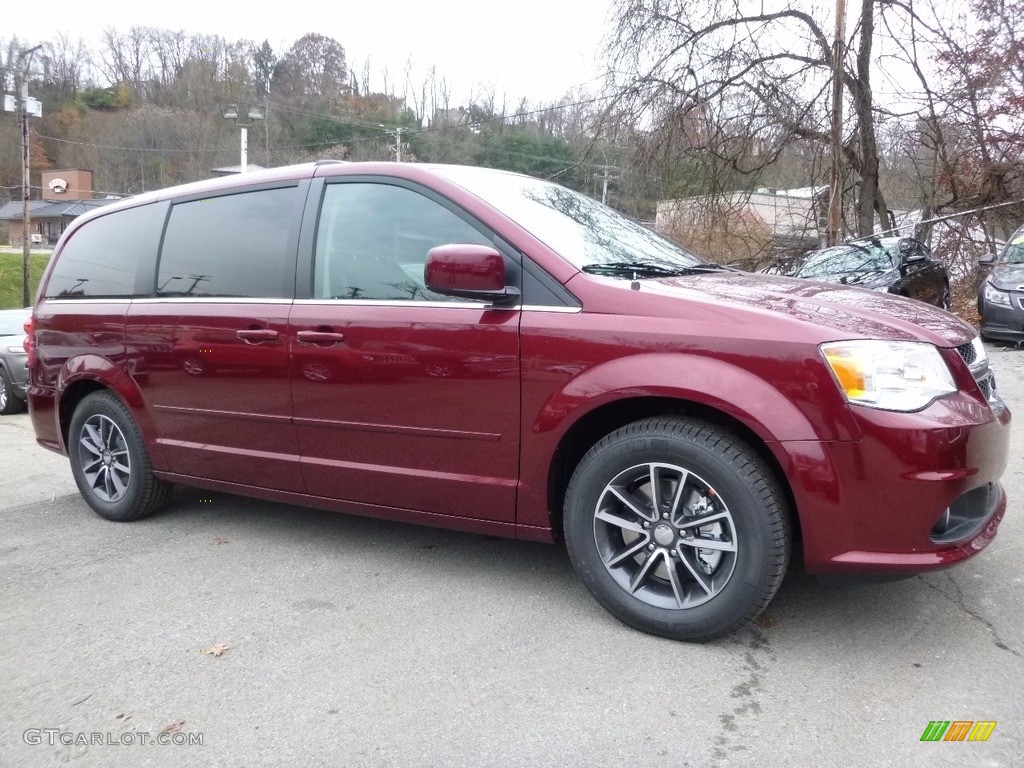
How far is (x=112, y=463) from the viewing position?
15.1ft

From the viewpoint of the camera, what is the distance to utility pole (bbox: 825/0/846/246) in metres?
15.3

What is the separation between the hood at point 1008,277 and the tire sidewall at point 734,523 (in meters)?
9.84

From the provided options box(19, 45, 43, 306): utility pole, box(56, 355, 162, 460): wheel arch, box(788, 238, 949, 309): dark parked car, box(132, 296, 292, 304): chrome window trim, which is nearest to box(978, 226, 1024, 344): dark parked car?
box(788, 238, 949, 309): dark parked car

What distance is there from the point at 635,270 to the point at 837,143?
582 inches

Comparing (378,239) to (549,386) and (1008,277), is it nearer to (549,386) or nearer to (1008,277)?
(549,386)

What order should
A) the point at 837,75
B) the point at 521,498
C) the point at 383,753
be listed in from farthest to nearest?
1. the point at 837,75
2. the point at 521,498
3. the point at 383,753

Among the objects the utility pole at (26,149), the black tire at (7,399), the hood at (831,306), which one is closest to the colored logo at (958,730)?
the hood at (831,306)

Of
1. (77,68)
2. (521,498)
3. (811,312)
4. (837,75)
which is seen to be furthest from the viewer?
(77,68)

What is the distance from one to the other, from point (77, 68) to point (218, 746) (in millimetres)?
67312

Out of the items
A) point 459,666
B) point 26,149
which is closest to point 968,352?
point 459,666

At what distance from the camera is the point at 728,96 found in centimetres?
1644

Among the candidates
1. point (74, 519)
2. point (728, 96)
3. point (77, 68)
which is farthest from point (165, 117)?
point (74, 519)

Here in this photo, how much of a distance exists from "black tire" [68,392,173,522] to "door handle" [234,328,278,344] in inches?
43.2

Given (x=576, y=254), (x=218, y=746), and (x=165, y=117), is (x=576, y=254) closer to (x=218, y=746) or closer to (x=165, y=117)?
(x=218, y=746)
